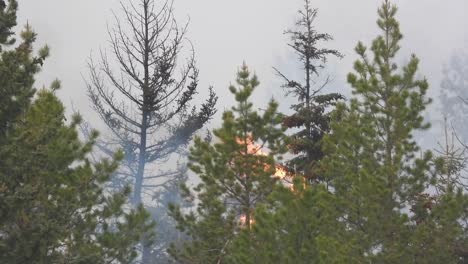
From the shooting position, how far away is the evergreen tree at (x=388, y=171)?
1234 centimetres

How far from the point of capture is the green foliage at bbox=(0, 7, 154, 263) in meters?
7.25

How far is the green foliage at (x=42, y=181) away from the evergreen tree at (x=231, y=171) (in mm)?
2758

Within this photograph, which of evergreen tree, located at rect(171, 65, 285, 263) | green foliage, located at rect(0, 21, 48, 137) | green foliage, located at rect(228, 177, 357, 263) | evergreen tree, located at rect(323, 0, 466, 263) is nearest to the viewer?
green foliage, located at rect(0, 21, 48, 137)

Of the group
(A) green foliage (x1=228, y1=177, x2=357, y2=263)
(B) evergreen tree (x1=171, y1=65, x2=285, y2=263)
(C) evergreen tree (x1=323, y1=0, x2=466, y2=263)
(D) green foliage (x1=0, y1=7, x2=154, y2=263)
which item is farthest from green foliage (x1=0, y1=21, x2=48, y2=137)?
(C) evergreen tree (x1=323, y1=0, x2=466, y2=263)

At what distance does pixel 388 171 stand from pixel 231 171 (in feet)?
11.9

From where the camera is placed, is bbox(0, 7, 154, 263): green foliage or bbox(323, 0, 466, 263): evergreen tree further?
bbox(323, 0, 466, 263): evergreen tree

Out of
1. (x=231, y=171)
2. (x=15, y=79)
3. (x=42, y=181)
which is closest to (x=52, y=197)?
(x=42, y=181)

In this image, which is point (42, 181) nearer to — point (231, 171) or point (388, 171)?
point (231, 171)

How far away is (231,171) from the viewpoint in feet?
42.3

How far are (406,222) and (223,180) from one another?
168 inches

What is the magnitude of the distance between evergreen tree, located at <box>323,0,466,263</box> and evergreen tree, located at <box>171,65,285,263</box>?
1.74 meters

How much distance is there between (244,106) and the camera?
1315 cm

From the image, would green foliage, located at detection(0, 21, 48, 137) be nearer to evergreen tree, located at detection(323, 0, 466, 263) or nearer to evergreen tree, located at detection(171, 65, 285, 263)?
evergreen tree, located at detection(171, 65, 285, 263)

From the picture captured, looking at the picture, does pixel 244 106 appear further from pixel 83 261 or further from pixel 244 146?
pixel 83 261
